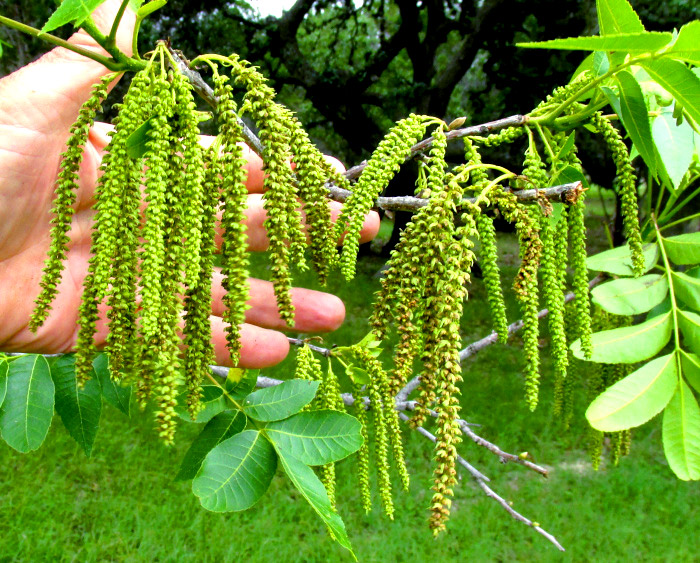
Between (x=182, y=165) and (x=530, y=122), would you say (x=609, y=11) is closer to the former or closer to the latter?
(x=530, y=122)

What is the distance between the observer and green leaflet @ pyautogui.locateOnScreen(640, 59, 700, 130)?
38.9 inches

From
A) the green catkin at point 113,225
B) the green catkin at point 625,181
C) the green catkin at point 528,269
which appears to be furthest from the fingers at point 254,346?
the green catkin at point 625,181

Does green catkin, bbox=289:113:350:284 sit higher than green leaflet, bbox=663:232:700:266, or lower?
higher

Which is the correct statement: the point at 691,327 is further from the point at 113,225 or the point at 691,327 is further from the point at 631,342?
the point at 113,225

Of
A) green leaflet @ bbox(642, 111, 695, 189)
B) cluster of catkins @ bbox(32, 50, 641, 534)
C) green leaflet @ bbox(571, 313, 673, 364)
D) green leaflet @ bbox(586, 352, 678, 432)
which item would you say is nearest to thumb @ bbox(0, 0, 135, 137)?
cluster of catkins @ bbox(32, 50, 641, 534)

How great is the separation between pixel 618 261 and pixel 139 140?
4.81 feet

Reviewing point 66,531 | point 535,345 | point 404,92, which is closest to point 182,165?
point 535,345

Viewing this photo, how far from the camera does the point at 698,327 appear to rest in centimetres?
165

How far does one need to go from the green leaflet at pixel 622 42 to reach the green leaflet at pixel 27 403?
4.63 ft

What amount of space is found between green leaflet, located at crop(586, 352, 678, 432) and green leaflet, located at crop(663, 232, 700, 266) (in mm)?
309

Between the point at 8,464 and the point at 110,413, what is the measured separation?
942mm

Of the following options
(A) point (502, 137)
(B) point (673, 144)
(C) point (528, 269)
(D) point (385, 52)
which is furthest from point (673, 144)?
(D) point (385, 52)

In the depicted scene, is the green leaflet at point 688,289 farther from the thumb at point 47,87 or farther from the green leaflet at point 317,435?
the thumb at point 47,87

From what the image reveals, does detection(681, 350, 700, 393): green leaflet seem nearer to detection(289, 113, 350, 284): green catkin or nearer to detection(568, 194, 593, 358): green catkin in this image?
detection(568, 194, 593, 358): green catkin
